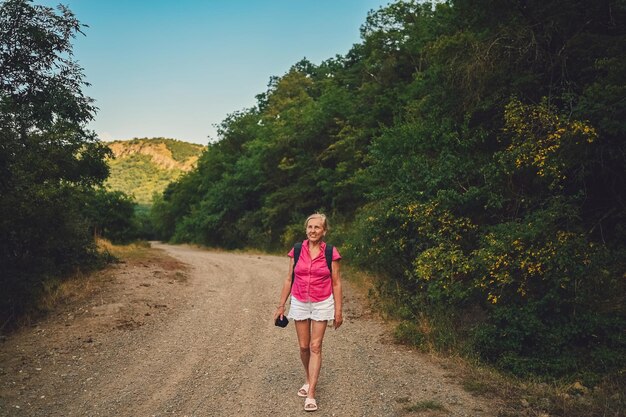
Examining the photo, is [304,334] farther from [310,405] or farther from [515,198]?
[515,198]

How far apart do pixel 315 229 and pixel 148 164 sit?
150304 millimetres

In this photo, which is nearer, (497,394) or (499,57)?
(497,394)

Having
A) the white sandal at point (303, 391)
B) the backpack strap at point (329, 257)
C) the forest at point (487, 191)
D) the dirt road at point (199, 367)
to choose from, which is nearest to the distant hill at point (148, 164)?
the forest at point (487, 191)

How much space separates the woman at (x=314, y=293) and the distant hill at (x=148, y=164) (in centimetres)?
10925

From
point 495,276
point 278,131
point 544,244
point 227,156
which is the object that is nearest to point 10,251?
point 495,276

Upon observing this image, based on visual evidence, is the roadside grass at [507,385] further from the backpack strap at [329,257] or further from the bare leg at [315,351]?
the backpack strap at [329,257]

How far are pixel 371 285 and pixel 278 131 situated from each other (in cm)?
1910

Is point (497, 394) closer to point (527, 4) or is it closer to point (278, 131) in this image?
point (527, 4)

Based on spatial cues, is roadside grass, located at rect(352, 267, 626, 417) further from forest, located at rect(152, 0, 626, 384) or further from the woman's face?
the woman's face

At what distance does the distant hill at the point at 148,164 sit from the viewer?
121 metres

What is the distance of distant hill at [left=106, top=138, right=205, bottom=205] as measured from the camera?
395 feet

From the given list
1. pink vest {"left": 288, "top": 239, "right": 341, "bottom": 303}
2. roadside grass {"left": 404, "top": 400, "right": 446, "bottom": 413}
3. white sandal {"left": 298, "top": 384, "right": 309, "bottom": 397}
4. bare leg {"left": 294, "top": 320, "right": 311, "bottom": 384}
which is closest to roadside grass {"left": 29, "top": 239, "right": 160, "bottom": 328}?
white sandal {"left": 298, "top": 384, "right": 309, "bottom": 397}

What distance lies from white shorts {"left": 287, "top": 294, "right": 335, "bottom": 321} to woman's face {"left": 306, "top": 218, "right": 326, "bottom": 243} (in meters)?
0.63

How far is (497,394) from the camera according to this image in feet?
15.0
